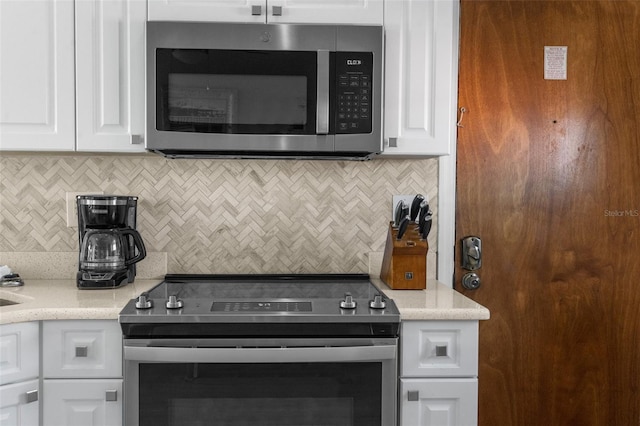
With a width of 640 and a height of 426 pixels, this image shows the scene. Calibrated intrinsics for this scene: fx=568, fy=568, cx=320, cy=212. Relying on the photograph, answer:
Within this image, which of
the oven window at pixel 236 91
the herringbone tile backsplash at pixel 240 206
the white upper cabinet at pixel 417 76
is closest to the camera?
the oven window at pixel 236 91

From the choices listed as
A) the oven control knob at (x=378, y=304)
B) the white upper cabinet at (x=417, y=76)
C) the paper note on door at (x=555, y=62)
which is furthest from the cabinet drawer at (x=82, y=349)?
the paper note on door at (x=555, y=62)

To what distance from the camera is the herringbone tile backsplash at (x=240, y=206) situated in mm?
2262

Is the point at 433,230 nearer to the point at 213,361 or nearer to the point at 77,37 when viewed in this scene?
the point at 213,361

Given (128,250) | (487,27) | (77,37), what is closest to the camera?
(77,37)

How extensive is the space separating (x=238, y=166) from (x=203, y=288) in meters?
0.52

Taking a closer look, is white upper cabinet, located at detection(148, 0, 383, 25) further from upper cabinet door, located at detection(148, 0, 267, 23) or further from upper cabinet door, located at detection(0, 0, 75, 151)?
upper cabinet door, located at detection(0, 0, 75, 151)

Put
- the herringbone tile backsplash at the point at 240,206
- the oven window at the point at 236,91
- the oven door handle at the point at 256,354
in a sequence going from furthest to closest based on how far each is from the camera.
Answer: the herringbone tile backsplash at the point at 240,206
the oven window at the point at 236,91
the oven door handle at the point at 256,354

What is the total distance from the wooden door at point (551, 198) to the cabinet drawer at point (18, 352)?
61.4 inches

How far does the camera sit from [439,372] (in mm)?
1724

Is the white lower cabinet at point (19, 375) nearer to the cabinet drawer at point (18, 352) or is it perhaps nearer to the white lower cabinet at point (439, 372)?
the cabinet drawer at point (18, 352)

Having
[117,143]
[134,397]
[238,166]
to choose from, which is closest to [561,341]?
[238,166]

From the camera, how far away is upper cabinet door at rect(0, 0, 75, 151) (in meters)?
1.93

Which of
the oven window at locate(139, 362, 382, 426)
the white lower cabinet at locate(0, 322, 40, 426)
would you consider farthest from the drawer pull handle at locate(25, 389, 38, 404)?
the oven window at locate(139, 362, 382, 426)

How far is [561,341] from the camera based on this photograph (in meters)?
2.35
